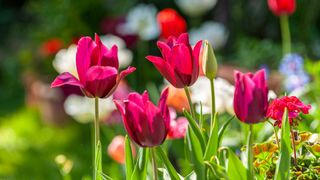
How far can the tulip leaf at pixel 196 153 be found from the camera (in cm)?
128

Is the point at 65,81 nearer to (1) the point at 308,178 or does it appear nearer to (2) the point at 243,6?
(1) the point at 308,178

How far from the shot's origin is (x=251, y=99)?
117 centimetres

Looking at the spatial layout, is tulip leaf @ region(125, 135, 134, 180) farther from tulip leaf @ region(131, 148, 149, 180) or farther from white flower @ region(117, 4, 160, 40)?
white flower @ region(117, 4, 160, 40)

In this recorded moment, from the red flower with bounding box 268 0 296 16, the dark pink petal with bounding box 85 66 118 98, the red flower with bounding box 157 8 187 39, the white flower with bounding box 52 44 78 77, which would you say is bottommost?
the dark pink petal with bounding box 85 66 118 98

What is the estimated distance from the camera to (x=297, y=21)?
220 inches

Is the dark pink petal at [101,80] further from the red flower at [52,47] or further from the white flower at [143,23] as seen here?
the red flower at [52,47]

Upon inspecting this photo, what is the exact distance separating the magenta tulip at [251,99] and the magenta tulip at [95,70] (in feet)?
0.65

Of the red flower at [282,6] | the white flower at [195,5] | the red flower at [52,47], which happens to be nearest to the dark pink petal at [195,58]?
the red flower at [282,6]

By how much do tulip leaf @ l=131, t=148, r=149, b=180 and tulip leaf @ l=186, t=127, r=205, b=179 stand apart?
0.25 ft

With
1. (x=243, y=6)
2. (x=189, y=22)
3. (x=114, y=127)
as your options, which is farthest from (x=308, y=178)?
(x=189, y=22)

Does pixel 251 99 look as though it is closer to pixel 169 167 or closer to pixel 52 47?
pixel 169 167

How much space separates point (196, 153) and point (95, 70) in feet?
0.72

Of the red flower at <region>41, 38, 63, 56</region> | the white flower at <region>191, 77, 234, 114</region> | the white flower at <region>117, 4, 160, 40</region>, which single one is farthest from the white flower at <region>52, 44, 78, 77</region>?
the red flower at <region>41, 38, 63, 56</region>

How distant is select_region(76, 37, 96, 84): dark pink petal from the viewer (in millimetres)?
1294
